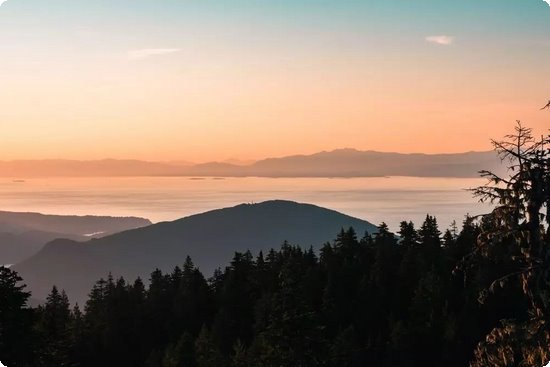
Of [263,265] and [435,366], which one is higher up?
[263,265]

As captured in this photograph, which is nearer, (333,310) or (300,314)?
(300,314)

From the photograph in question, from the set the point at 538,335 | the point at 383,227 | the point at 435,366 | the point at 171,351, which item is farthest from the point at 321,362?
the point at 383,227

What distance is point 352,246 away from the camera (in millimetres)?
102812

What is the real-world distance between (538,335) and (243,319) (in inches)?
3063

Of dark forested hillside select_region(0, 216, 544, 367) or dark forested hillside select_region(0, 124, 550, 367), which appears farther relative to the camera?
dark forested hillside select_region(0, 216, 544, 367)

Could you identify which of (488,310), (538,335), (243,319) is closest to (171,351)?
(243,319)

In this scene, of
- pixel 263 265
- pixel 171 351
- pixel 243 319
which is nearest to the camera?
pixel 171 351

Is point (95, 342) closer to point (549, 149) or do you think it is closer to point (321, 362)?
point (321, 362)

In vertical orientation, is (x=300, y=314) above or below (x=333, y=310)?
above

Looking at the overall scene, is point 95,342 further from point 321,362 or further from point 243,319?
point 321,362

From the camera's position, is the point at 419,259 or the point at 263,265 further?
the point at 263,265

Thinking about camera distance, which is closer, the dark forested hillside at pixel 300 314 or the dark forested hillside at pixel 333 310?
the dark forested hillside at pixel 300 314

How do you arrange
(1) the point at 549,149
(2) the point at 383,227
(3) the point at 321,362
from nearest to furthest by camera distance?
(1) the point at 549,149
(3) the point at 321,362
(2) the point at 383,227

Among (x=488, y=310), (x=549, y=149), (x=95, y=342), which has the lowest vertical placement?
(x=95, y=342)
